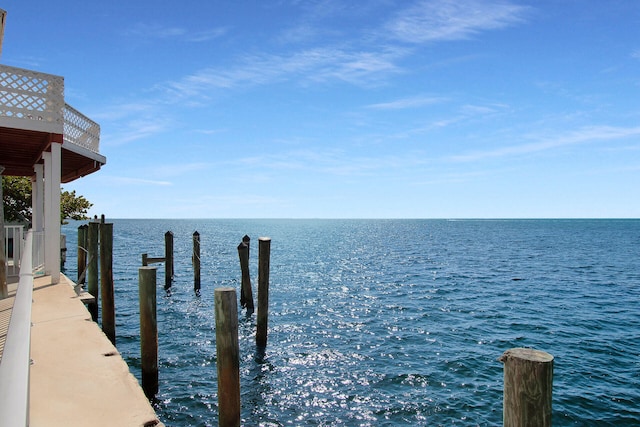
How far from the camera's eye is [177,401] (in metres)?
9.14

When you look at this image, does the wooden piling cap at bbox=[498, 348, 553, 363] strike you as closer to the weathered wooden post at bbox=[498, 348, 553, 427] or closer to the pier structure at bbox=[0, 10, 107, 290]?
the weathered wooden post at bbox=[498, 348, 553, 427]

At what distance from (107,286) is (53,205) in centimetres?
263

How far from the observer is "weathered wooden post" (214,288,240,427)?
6.99m

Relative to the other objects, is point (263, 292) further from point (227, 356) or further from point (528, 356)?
point (528, 356)

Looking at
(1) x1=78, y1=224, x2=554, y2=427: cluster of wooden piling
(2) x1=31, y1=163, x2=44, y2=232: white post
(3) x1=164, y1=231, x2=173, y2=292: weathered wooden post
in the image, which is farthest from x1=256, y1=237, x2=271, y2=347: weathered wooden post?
(3) x1=164, y1=231, x2=173, y2=292: weathered wooden post

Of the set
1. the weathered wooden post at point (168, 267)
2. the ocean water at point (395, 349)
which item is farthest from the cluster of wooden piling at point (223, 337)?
the weathered wooden post at point (168, 267)

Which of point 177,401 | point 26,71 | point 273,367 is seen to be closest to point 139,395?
point 177,401

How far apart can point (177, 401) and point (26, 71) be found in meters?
8.82

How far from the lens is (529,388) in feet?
11.4

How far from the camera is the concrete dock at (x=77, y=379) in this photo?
4938mm

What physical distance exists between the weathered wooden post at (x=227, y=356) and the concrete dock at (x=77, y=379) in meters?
1.42

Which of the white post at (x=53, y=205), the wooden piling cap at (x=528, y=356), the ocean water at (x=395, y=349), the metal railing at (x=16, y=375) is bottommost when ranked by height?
the ocean water at (x=395, y=349)

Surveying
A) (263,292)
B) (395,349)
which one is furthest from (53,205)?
(395,349)

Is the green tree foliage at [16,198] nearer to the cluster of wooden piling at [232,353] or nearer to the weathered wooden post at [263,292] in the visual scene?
the cluster of wooden piling at [232,353]
